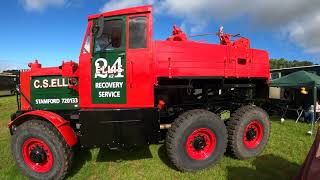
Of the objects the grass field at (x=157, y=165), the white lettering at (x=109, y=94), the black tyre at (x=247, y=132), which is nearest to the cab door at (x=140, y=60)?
the white lettering at (x=109, y=94)

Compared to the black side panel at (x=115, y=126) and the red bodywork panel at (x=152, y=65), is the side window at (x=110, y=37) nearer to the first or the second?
the red bodywork panel at (x=152, y=65)

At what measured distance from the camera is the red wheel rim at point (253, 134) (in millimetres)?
6523

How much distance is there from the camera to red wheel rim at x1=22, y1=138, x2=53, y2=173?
17.6 ft

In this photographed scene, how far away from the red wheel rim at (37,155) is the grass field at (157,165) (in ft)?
1.28

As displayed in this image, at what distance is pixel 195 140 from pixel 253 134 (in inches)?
65.4

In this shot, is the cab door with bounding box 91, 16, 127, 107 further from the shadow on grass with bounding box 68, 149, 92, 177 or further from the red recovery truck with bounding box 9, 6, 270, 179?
the shadow on grass with bounding box 68, 149, 92, 177

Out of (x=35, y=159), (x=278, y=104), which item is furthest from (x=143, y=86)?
(x=278, y=104)

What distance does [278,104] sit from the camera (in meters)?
14.4

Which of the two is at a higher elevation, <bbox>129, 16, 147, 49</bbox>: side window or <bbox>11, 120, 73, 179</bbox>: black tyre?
<bbox>129, 16, 147, 49</bbox>: side window

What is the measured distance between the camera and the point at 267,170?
5.80m

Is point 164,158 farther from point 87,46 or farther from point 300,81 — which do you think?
point 300,81

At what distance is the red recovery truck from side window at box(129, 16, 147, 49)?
0.06 ft

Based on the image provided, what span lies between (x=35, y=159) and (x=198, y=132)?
304 centimetres

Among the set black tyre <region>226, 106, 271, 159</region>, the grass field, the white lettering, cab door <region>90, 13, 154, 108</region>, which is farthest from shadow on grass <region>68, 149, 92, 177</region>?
black tyre <region>226, 106, 271, 159</region>
